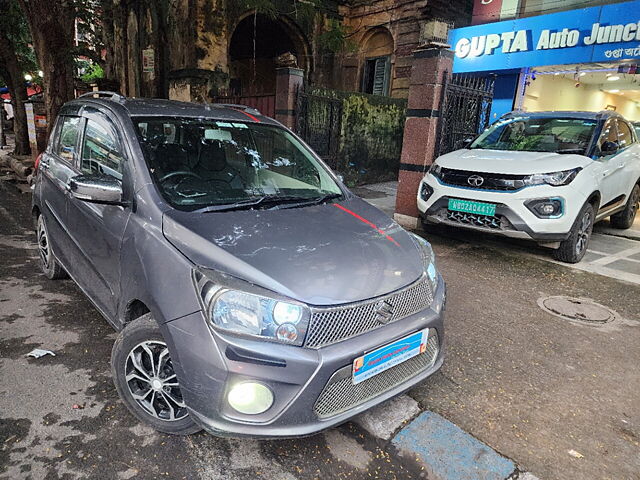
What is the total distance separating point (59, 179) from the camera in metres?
3.58

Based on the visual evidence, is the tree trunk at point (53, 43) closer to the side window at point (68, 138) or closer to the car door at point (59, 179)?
the car door at point (59, 179)

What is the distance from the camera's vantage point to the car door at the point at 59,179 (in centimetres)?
344

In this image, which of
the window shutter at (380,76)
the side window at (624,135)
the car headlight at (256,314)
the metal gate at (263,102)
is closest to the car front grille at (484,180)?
the side window at (624,135)

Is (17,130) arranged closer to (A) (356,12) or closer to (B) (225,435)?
(A) (356,12)

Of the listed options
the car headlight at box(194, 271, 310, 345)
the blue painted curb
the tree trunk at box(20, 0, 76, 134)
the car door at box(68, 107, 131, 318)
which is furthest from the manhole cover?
the tree trunk at box(20, 0, 76, 134)

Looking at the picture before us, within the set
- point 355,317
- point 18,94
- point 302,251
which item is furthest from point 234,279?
point 18,94

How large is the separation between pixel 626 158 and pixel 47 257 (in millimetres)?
7420

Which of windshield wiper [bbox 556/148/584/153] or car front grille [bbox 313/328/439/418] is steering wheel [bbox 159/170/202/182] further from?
windshield wiper [bbox 556/148/584/153]

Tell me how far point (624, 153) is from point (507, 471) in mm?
5710

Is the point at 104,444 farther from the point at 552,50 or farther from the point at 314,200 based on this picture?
the point at 552,50

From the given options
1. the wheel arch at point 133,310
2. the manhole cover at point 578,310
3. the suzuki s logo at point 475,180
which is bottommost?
the manhole cover at point 578,310

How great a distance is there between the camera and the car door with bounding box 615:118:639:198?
6113 mm

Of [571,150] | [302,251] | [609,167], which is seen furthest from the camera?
[609,167]

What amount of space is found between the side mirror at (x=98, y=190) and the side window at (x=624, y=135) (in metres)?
6.47
